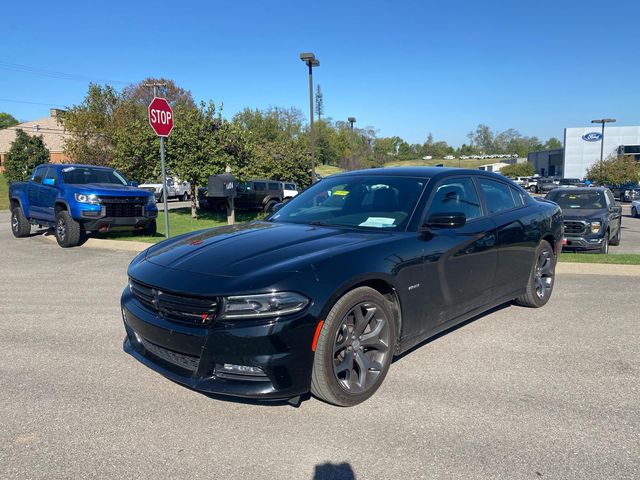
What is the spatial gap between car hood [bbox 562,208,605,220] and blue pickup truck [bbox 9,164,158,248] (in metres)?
9.37

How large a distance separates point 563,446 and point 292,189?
83.6 feet

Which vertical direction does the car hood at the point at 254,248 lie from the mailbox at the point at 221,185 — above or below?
below

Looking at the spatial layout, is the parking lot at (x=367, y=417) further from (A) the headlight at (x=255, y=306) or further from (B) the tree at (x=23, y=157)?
(B) the tree at (x=23, y=157)

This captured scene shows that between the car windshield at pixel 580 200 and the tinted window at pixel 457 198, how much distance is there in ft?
27.8

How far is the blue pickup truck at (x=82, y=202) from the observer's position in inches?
395

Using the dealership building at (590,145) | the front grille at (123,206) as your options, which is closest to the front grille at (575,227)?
the front grille at (123,206)

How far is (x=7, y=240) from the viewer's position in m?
12.0

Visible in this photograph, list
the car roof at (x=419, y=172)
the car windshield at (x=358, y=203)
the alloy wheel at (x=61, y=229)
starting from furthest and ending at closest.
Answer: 1. the alloy wheel at (x=61, y=229)
2. the car roof at (x=419, y=172)
3. the car windshield at (x=358, y=203)

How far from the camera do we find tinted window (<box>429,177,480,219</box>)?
4.27 meters

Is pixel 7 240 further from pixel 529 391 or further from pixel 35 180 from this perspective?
pixel 529 391

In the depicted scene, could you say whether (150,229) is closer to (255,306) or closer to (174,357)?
(174,357)

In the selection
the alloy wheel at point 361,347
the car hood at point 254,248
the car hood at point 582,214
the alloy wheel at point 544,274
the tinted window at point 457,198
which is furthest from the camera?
the car hood at point 582,214

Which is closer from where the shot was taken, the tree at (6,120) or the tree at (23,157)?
the tree at (23,157)

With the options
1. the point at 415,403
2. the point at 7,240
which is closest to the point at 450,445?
the point at 415,403
